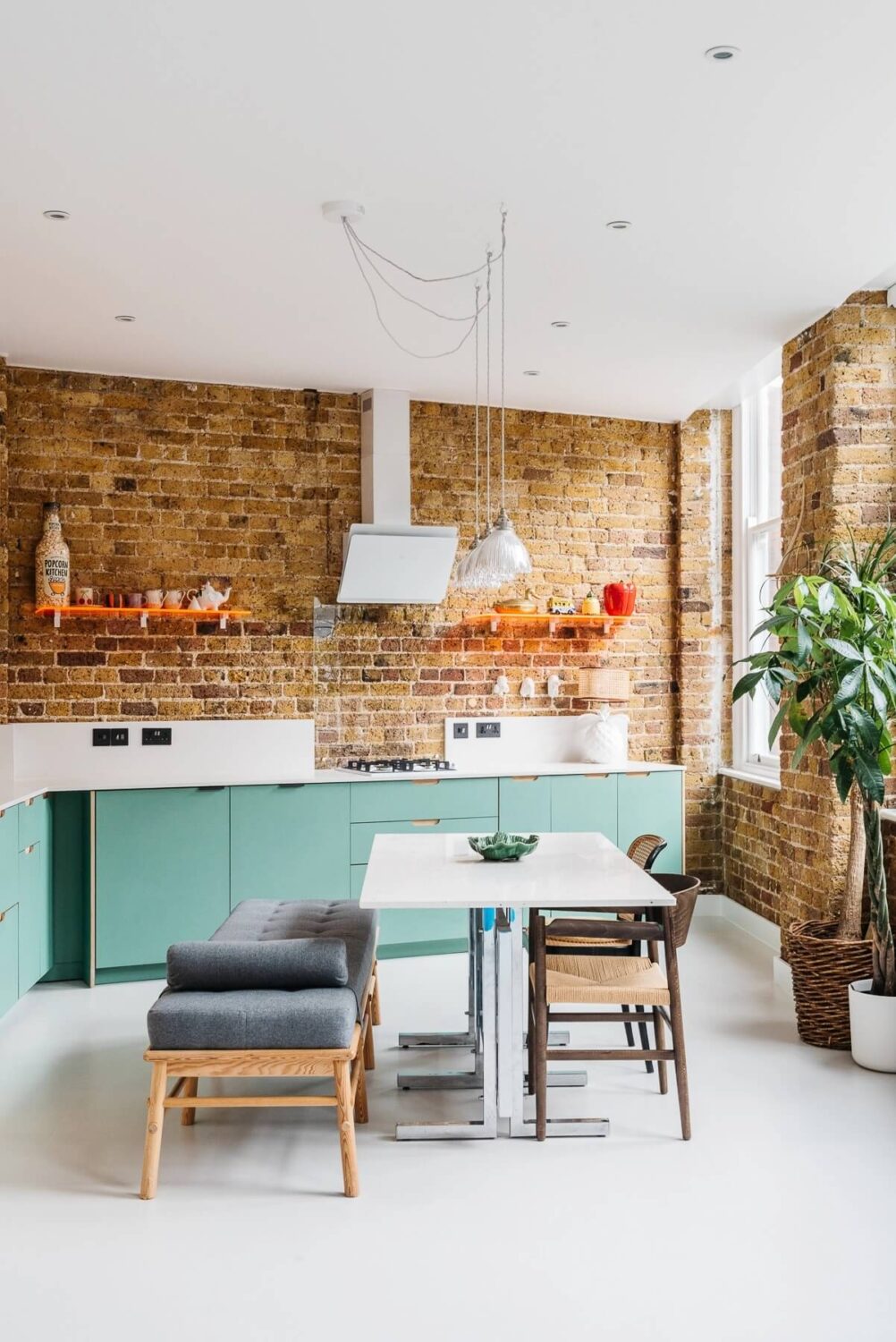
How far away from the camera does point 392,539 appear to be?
5.73 metres

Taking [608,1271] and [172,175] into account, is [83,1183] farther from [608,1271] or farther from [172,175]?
[172,175]

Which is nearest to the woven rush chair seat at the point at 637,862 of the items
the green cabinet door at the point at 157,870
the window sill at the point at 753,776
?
the window sill at the point at 753,776

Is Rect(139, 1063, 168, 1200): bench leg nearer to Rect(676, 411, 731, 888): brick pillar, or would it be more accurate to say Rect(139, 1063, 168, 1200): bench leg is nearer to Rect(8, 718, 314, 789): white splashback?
Rect(8, 718, 314, 789): white splashback

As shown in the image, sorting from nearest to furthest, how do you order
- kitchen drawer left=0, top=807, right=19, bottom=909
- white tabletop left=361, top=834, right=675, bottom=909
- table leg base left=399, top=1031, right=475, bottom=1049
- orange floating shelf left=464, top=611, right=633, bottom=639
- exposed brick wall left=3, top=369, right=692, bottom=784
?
1. white tabletop left=361, top=834, right=675, bottom=909
2. table leg base left=399, top=1031, right=475, bottom=1049
3. kitchen drawer left=0, top=807, right=19, bottom=909
4. exposed brick wall left=3, top=369, right=692, bottom=784
5. orange floating shelf left=464, top=611, right=633, bottom=639

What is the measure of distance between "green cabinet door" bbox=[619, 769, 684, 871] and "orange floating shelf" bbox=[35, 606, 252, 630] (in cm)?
224

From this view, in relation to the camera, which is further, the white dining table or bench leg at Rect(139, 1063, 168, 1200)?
the white dining table

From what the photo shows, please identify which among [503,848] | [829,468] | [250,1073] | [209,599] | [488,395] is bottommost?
[250,1073]

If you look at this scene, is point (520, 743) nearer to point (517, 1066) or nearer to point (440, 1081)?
point (440, 1081)

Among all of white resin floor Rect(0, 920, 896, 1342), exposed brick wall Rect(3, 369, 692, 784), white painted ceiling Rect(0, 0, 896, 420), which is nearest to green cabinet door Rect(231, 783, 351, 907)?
exposed brick wall Rect(3, 369, 692, 784)

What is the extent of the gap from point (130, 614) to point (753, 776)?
3.44 m

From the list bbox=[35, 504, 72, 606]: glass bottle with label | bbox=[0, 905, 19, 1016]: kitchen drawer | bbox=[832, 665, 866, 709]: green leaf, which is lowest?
bbox=[0, 905, 19, 1016]: kitchen drawer

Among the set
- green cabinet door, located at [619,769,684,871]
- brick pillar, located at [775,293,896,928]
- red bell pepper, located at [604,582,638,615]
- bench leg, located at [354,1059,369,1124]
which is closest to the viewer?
bench leg, located at [354,1059,369,1124]

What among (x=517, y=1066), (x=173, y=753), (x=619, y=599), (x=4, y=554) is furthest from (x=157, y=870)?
(x=619, y=599)

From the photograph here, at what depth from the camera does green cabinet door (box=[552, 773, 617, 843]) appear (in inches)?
237
